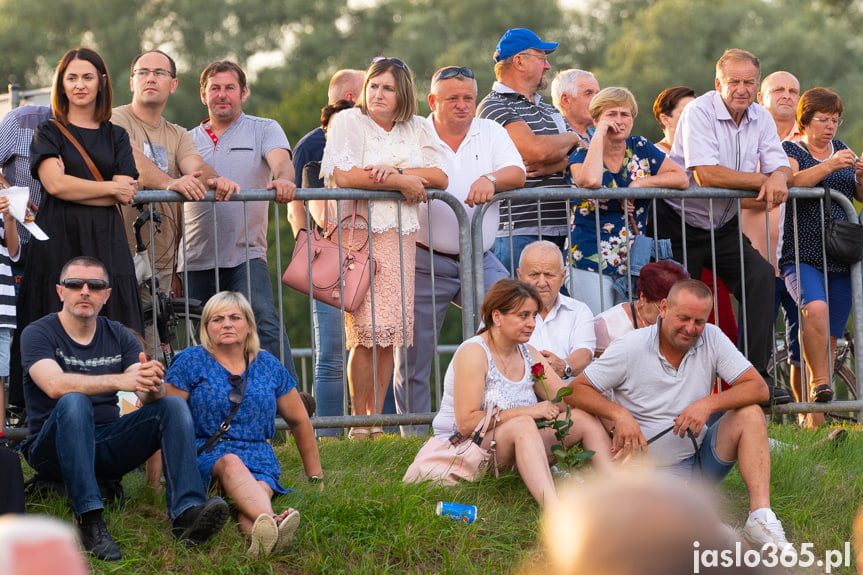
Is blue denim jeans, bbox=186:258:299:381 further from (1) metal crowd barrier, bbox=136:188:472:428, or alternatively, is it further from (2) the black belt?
(2) the black belt

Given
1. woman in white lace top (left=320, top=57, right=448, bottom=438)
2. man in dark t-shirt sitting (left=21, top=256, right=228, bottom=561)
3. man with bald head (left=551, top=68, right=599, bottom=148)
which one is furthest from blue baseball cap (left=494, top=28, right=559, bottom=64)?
man in dark t-shirt sitting (left=21, top=256, right=228, bottom=561)

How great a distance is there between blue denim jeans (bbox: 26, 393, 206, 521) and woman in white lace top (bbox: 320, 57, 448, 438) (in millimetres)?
1810

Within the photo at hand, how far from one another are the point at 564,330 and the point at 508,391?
809 mm

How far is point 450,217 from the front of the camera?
7.14 metres

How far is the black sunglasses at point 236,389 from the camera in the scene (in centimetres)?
557

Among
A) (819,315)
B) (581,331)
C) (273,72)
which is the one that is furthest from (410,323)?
(273,72)

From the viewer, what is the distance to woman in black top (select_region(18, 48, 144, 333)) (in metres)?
6.05

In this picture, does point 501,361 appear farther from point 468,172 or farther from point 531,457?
point 468,172

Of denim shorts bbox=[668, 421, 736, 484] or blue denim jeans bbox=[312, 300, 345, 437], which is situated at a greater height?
blue denim jeans bbox=[312, 300, 345, 437]

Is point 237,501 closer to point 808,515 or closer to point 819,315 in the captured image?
point 808,515

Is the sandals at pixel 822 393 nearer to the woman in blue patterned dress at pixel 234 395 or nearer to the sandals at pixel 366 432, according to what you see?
the sandals at pixel 366 432

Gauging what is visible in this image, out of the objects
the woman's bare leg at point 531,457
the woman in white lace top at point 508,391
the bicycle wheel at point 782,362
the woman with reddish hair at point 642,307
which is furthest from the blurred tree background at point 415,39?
the woman's bare leg at point 531,457

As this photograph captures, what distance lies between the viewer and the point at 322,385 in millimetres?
7047

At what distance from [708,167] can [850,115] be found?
20.9 metres
